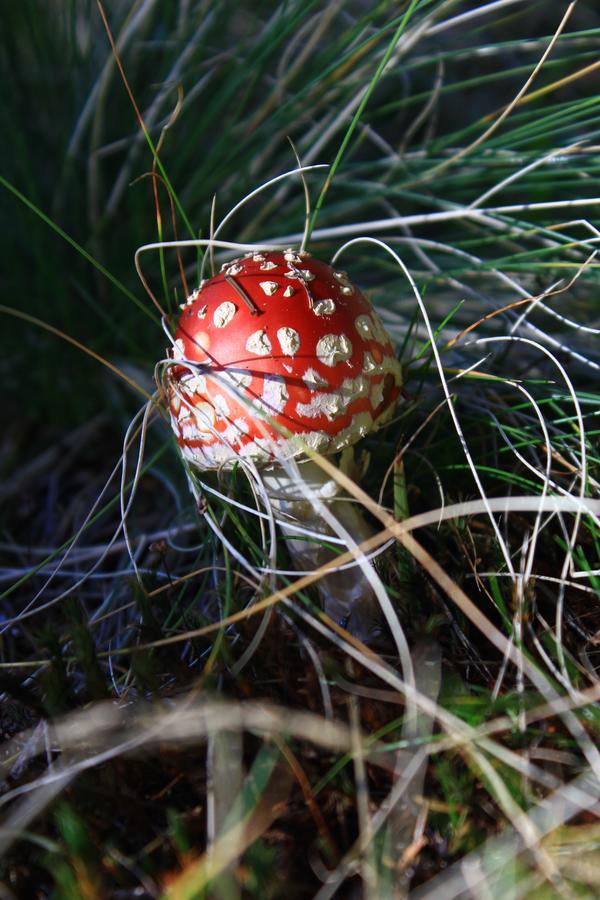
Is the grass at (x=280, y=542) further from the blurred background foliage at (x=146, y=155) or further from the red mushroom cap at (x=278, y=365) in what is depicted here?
the red mushroom cap at (x=278, y=365)

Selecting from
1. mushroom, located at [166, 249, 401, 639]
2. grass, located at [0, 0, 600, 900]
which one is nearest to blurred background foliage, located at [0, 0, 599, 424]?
grass, located at [0, 0, 600, 900]

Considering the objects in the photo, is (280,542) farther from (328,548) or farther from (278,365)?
(278,365)

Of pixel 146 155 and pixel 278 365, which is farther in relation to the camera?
pixel 146 155

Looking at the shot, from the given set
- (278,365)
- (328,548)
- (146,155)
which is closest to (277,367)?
(278,365)

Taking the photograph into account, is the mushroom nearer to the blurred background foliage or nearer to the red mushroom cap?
the red mushroom cap

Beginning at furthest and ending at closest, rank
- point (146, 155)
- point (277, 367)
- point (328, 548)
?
point (146, 155) → point (328, 548) → point (277, 367)
